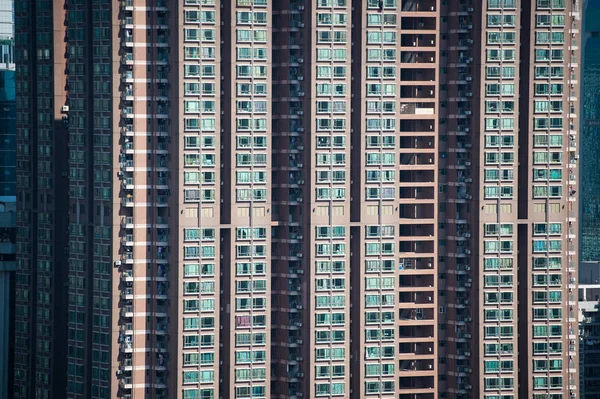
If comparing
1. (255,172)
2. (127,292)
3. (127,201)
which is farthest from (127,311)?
(255,172)

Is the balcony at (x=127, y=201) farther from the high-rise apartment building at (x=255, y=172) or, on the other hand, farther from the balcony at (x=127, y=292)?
the balcony at (x=127, y=292)

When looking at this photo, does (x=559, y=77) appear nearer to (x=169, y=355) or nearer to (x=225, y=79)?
(x=225, y=79)

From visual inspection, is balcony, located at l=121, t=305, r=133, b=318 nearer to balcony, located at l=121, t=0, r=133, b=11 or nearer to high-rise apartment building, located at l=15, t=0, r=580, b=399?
high-rise apartment building, located at l=15, t=0, r=580, b=399

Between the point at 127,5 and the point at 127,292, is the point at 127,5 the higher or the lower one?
the higher one

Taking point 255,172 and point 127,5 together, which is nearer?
point 127,5

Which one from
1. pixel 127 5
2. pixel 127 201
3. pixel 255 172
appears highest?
pixel 127 5

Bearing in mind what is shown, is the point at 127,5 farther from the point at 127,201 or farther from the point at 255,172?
the point at 255,172

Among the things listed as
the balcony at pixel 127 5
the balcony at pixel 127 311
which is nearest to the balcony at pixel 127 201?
the balcony at pixel 127 311

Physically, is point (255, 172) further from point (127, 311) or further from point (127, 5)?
point (127, 5)

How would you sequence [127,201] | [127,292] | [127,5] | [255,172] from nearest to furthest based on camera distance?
1. [127,5]
2. [127,201]
3. [127,292]
4. [255,172]

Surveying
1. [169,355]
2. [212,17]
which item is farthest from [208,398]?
[212,17]

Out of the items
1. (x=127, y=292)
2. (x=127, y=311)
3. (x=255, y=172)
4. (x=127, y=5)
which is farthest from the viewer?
(x=255, y=172)
